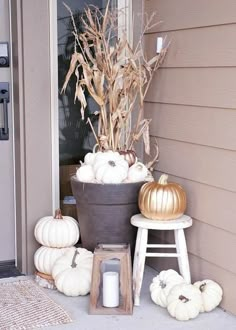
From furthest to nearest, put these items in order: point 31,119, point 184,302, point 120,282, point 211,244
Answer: point 31,119
point 211,244
point 120,282
point 184,302

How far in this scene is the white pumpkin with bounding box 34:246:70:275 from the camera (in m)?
3.31

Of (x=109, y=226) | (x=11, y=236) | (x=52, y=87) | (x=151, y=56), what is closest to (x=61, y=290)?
(x=109, y=226)

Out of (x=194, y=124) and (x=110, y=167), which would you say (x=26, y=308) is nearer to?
(x=110, y=167)

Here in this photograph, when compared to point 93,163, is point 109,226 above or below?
below

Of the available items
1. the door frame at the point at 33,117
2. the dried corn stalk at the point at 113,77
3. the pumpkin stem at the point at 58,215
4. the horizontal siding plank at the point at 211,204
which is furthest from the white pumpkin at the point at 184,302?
the door frame at the point at 33,117

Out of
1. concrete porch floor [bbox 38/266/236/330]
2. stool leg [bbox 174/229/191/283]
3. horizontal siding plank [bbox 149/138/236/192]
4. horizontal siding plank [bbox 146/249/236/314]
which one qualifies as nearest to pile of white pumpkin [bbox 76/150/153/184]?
horizontal siding plank [bbox 149/138/236/192]

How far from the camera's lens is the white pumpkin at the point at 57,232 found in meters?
3.34

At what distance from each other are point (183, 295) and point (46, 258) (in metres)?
0.86

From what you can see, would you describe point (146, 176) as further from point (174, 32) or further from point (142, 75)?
point (174, 32)

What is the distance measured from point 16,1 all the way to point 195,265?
1828mm

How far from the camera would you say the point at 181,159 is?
131 inches

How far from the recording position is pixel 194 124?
3180 millimetres

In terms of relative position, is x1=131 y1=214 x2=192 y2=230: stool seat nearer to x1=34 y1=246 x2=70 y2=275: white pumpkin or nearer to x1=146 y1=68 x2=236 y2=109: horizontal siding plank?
x1=34 y1=246 x2=70 y2=275: white pumpkin

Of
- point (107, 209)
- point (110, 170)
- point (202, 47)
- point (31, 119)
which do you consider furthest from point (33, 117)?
point (202, 47)
